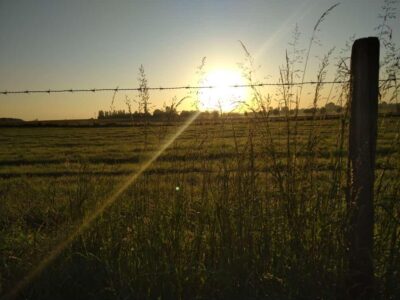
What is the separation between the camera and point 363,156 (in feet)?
11.8

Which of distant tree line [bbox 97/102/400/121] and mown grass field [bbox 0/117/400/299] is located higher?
distant tree line [bbox 97/102/400/121]

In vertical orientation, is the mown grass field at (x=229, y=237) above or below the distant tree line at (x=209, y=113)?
below

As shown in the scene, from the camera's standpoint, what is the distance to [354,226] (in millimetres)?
3652

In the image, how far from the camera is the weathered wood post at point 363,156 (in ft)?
11.8

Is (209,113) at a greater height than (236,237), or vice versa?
(209,113)

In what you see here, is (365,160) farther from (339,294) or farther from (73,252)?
(73,252)

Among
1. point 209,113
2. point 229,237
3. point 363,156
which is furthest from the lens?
point 209,113

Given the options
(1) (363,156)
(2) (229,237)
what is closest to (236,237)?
(2) (229,237)

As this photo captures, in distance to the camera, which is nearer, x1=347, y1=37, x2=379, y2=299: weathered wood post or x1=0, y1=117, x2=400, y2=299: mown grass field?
x1=347, y1=37, x2=379, y2=299: weathered wood post

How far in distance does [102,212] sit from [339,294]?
A: 2.53 meters

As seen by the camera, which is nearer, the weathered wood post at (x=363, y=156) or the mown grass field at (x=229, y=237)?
the weathered wood post at (x=363, y=156)

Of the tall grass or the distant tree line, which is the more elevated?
the distant tree line

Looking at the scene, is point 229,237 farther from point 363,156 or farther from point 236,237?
point 363,156

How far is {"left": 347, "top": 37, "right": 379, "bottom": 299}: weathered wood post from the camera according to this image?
3.59 metres
